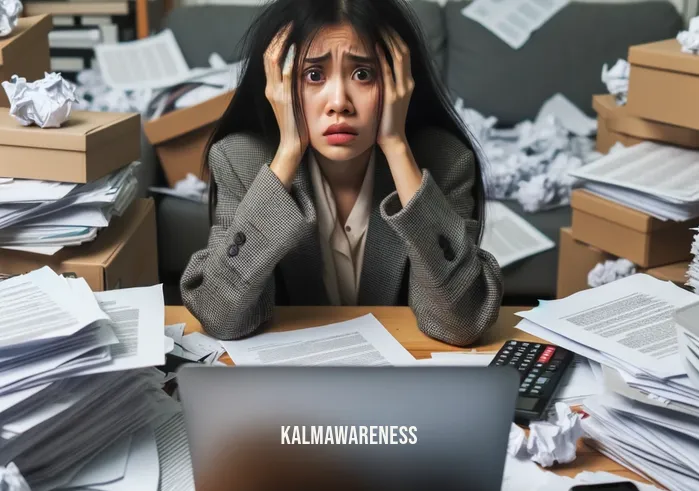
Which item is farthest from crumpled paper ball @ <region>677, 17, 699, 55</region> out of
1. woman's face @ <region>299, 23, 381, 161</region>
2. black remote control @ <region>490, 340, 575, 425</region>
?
black remote control @ <region>490, 340, 575, 425</region>

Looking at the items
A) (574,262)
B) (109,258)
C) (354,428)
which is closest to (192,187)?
(574,262)

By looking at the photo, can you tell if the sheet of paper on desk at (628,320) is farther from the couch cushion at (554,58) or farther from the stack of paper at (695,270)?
the couch cushion at (554,58)

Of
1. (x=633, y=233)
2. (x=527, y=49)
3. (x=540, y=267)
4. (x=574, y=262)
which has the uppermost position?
(x=527, y=49)

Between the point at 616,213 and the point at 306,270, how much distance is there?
0.79 metres

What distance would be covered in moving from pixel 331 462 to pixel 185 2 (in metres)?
3.22

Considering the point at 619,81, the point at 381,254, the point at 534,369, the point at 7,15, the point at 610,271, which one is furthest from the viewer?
the point at 619,81

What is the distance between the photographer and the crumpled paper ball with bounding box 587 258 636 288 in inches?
79.0

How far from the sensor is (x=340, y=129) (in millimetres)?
1307

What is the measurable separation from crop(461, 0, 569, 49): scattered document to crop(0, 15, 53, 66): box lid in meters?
1.73

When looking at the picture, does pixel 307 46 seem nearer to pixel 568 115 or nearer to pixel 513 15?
pixel 568 115

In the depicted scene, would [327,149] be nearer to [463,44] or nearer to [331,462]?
[331,462]

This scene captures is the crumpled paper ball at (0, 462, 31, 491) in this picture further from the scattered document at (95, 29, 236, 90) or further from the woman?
the scattered document at (95, 29, 236, 90)

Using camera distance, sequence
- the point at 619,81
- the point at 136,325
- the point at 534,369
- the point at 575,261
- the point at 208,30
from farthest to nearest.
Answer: the point at 208,30
the point at 619,81
the point at 575,261
the point at 534,369
the point at 136,325

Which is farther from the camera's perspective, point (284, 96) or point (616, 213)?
point (616, 213)
